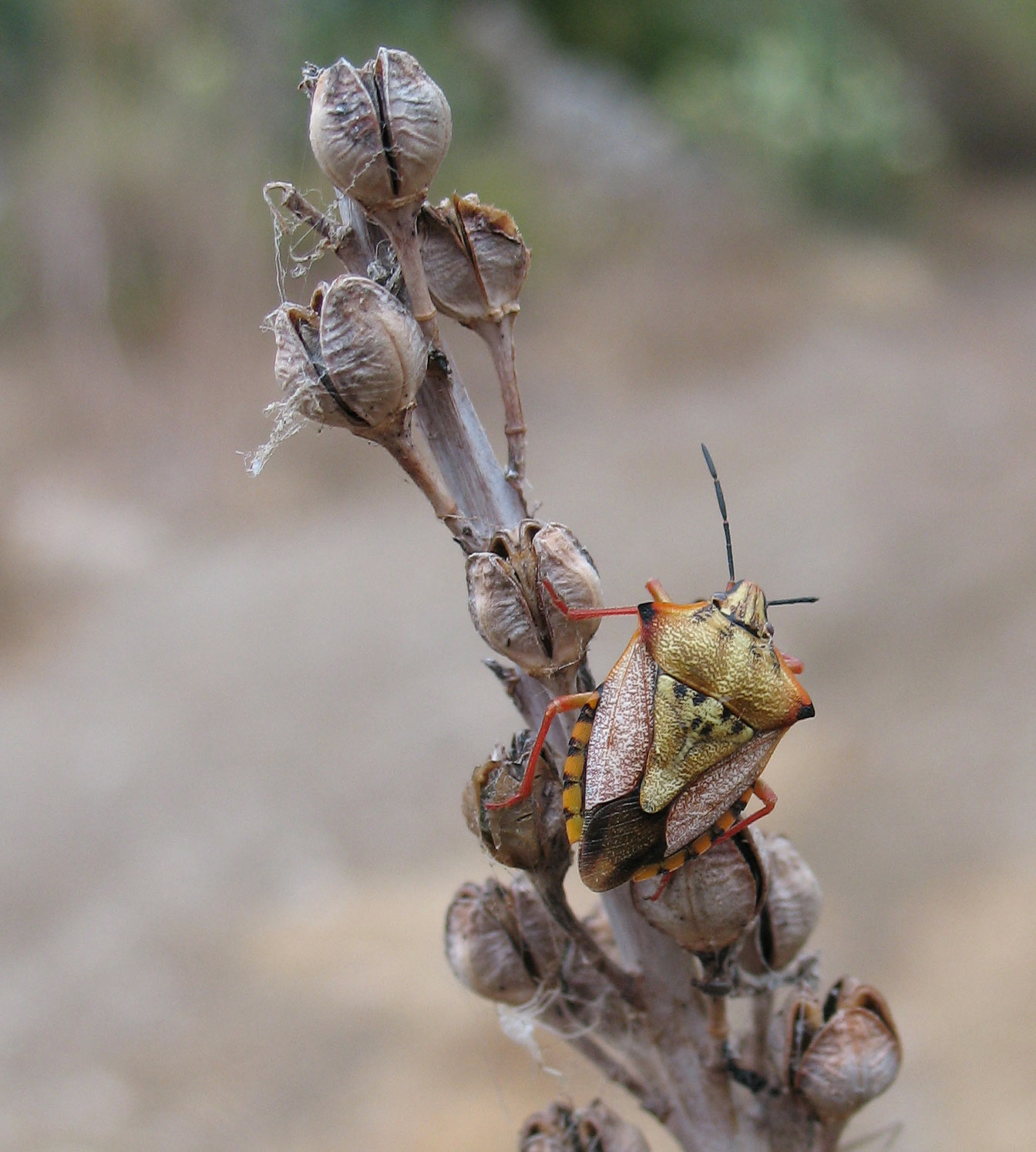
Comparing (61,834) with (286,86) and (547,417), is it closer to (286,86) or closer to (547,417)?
(547,417)

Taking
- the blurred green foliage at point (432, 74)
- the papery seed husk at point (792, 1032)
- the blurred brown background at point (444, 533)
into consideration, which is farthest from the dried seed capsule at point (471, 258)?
the blurred green foliage at point (432, 74)

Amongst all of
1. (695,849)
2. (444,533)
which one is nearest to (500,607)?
(695,849)

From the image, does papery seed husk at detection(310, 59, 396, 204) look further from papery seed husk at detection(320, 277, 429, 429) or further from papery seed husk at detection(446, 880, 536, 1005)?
papery seed husk at detection(446, 880, 536, 1005)

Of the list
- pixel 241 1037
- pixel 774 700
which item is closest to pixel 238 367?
pixel 241 1037

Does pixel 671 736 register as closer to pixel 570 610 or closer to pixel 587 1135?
pixel 570 610

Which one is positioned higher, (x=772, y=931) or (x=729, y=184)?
(x=729, y=184)

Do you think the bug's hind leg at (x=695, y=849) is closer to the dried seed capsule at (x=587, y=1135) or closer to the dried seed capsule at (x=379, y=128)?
the dried seed capsule at (x=587, y=1135)
